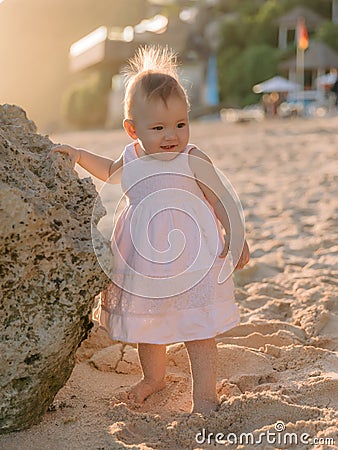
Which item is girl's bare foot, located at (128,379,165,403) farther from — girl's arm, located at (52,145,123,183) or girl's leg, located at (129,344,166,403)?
girl's arm, located at (52,145,123,183)

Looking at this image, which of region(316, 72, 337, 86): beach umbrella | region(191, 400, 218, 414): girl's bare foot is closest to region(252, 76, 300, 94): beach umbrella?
region(316, 72, 337, 86): beach umbrella

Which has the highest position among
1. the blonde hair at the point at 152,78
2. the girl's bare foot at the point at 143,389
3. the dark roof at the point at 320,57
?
the dark roof at the point at 320,57

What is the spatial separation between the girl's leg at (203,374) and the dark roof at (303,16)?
2668cm

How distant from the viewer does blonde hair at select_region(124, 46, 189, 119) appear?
2445 millimetres

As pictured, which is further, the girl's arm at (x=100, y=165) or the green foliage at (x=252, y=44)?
the green foliage at (x=252, y=44)

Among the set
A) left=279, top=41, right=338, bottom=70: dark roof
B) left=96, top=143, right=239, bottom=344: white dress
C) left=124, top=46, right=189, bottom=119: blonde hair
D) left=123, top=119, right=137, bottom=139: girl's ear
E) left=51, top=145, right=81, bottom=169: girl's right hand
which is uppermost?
left=279, top=41, right=338, bottom=70: dark roof

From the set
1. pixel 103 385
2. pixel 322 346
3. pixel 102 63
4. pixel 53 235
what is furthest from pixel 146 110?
pixel 102 63

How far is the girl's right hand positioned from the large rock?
0.55 feet

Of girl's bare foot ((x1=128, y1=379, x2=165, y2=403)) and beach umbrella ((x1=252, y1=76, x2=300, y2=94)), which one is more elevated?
beach umbrella ((x1=252, y1=76, x2=300, y2=94))

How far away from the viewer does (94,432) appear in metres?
2.15

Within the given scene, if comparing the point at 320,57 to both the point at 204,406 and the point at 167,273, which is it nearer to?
the point at 167,273

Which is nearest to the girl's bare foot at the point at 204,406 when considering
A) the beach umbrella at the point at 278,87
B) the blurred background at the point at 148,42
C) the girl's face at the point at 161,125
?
the girl's face at the point at 161,125

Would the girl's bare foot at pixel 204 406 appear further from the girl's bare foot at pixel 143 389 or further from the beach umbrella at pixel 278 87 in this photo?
the beach umbrella at pixel 278 87

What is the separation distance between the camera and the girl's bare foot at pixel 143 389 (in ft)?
8.11
